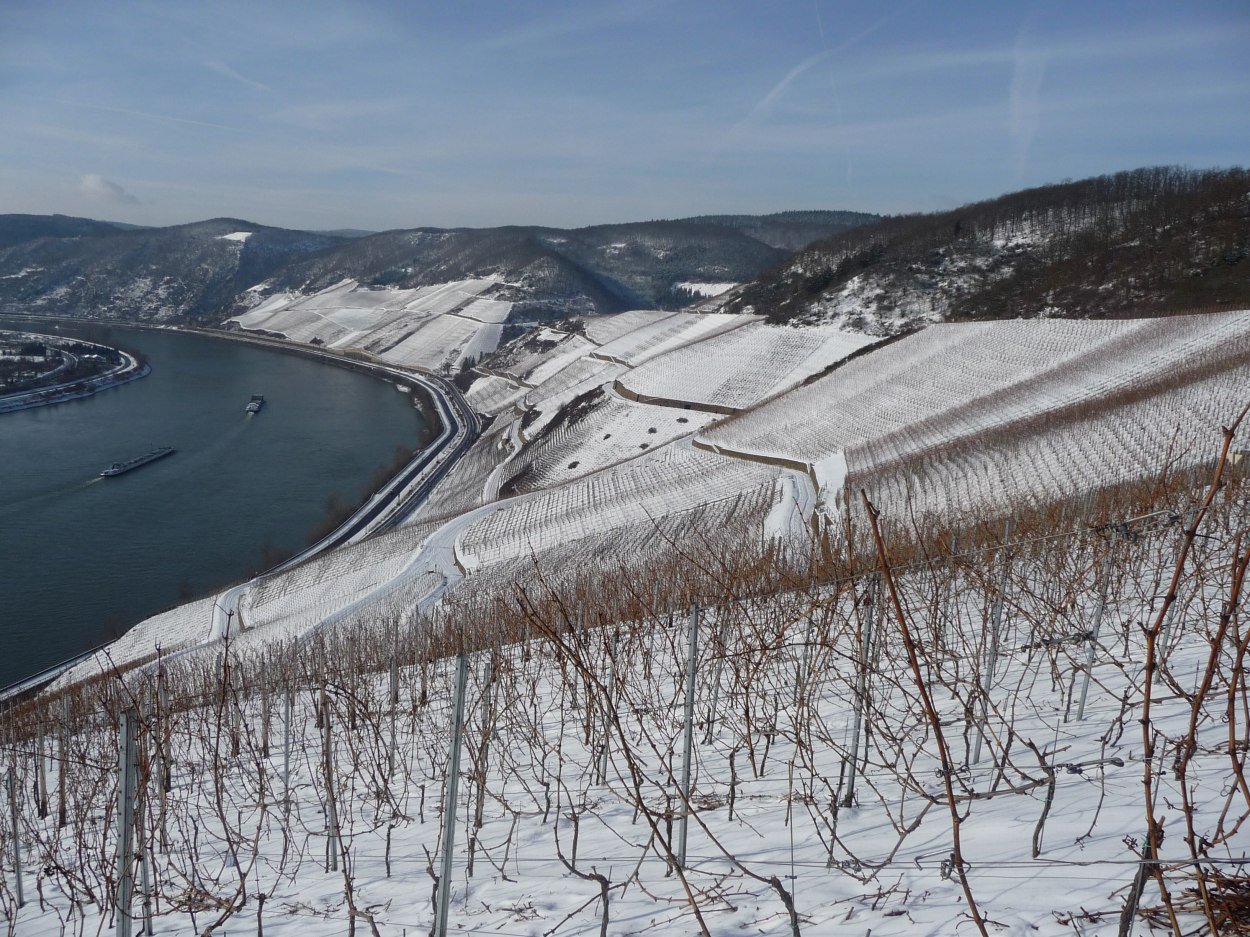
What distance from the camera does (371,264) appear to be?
5069 inches

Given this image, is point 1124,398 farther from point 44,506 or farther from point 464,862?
point 44,506

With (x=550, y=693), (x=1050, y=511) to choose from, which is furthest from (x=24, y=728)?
(x=1050, y=511)

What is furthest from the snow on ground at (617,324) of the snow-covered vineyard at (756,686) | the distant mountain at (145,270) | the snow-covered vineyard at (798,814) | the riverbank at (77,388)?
Answer: the distant mountain at (145,270)

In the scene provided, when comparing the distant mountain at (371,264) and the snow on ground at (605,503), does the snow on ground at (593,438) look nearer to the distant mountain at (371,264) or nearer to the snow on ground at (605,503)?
the snow on ground at (605,503)

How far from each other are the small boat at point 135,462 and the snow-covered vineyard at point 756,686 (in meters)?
14.8

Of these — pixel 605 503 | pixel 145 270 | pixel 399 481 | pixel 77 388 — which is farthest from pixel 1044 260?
pixel 145 270

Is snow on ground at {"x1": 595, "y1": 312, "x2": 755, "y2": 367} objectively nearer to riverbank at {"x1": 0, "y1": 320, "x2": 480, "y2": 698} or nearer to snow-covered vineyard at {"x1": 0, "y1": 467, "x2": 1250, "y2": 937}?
riverbank at {"x1": 0, "y1": 320, "x2": 480, "y2": 698}

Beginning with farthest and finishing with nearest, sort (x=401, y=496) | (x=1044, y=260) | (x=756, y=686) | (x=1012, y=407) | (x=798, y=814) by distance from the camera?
(x=1044, y=260) < (x=401, y=496) < (x=1012, y=407) < (x=756, y=686) < (x=798, y=814)

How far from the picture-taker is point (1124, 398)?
Answer: 23031 millimetres

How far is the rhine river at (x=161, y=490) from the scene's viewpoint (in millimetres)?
23766

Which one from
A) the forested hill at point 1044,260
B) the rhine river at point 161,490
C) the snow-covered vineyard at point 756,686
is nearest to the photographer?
the snow-covered vineyard at point 756,686

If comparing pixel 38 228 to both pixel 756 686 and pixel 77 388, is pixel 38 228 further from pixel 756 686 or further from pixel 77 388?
pixel 756 686

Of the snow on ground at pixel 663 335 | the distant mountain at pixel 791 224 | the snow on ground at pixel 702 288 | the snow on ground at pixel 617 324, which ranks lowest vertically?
the snow on ground at pixel 663 335

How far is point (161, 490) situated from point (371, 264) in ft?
336
